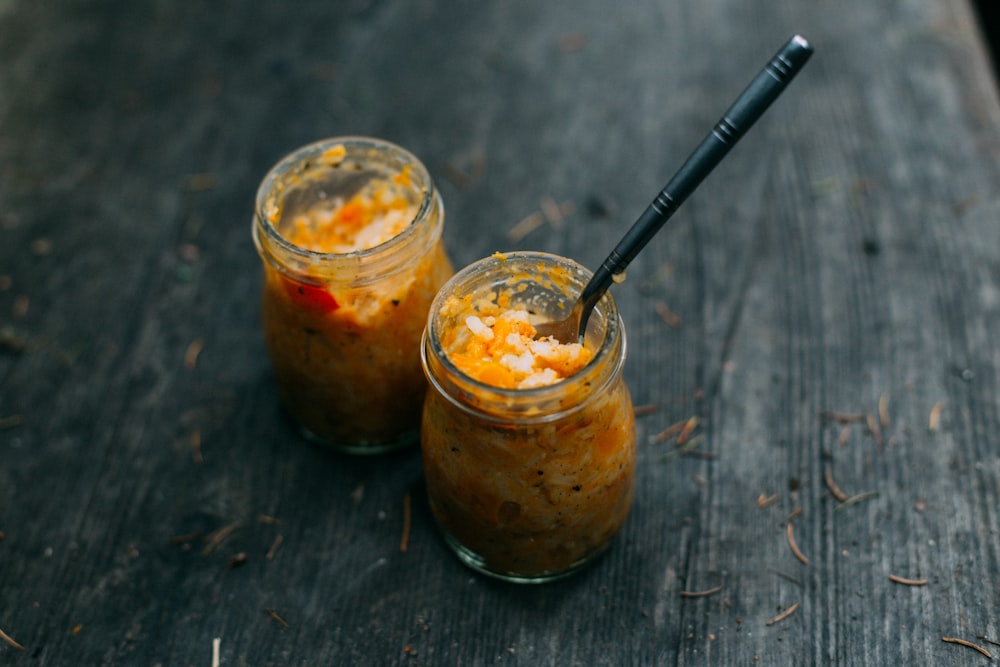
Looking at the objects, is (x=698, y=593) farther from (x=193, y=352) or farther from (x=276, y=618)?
(x=193, y=352)

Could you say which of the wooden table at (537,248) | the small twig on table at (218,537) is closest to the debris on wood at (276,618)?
the wooden table at (537,248)

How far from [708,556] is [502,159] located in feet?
4.43

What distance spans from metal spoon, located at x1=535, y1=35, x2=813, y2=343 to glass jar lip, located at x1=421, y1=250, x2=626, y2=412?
0.07 metres

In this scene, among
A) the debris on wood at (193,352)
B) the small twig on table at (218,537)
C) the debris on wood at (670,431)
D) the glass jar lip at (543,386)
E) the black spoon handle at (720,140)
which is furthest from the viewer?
the debris on wood at (193,352)

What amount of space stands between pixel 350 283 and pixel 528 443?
19.1 inches

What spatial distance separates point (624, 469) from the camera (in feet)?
5.90

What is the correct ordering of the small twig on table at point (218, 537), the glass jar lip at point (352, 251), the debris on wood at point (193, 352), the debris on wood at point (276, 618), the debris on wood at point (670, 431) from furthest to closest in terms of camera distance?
the debris on wood at point (193, 352) → the debris on wood at point (670, 431) → the small twig on table at point (218, 537) → the debris on wood at point (276, 618) → the glass jar lip at point (352, 251)

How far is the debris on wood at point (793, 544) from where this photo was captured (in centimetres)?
194

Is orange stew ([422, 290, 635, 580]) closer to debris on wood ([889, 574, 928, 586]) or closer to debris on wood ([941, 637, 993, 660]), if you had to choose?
debris on wood ([889, 574, 928, 586])

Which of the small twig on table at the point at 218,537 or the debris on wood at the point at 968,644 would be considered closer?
the debris on wood at the point at 968,644

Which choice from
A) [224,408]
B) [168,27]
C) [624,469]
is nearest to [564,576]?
[624,469]

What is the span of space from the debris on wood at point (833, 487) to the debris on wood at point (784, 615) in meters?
0.29

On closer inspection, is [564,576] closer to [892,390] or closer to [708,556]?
[708,556]

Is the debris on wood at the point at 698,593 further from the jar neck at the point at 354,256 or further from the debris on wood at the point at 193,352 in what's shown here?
the debris on wood at the point at 193,352
